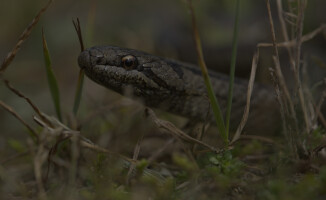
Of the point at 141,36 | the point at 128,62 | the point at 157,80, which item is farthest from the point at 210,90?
the point at 141,36

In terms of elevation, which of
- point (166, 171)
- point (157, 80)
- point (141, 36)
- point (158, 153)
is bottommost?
point (166, 171)

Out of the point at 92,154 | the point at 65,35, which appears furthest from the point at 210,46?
the point at 92,154

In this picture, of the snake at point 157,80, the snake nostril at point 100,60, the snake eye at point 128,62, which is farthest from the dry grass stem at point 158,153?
the snake nostril at point 100,60

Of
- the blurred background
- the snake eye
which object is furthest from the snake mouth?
the blurred background

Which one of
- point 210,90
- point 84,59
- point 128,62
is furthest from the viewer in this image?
point 128,62

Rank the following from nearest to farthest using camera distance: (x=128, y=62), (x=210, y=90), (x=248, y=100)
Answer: (x=210, y=90) < (x=248, y=100) < (x=128, y=62)

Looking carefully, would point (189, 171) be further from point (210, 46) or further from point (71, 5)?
point (71, 5)

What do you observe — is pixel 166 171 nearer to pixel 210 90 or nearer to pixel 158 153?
pixel 158 153
